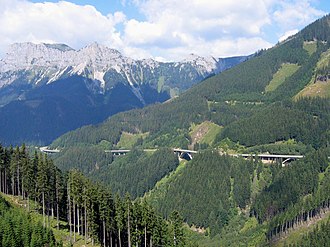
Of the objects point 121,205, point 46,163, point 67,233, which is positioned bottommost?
point 67,233

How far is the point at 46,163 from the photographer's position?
118 m

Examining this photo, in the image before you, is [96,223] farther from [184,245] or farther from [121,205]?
[184,245]

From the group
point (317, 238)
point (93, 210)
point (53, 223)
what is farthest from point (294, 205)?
point (53, 223)

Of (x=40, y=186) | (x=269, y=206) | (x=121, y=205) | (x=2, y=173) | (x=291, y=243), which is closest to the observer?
(x=121, y=205)

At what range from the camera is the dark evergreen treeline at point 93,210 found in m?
107

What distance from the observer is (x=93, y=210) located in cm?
10756

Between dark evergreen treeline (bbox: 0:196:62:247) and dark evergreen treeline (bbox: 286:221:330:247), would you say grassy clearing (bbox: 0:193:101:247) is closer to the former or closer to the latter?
dark evergreen treeline (bbox: 0:196:62:247)

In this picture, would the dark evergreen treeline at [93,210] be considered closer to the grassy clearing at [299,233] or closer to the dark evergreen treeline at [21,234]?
the dark evergreen treeline at [21,234]

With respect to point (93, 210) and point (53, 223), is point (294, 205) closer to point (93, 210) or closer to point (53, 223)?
point (93, 210)

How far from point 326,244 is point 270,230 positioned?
1174 inches

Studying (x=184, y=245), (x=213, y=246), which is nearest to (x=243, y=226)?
(x=213, y=246)

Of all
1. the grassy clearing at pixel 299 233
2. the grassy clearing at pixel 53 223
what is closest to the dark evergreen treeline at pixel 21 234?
the grassy clearing at pixel 53 223

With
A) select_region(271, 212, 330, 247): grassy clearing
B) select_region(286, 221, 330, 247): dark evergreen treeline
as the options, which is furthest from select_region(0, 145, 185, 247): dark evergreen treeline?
select_region(271, 212, 330, 247): grassy clearing

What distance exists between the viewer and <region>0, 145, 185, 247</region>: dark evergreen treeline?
10694cm
